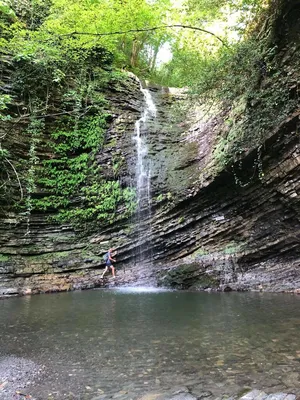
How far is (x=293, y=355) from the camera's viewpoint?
3.92 meters

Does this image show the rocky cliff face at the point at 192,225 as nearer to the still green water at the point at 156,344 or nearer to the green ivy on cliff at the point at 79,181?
the green ivy on cliff at the point at 79,181

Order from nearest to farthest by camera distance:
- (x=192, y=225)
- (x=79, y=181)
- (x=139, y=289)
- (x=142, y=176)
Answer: (x=139, y=289) < (x=192, y=225) < (x=142, y=176) < (x=79, y=181)

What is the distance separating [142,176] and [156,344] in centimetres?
847

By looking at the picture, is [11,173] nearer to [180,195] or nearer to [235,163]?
[180,195]

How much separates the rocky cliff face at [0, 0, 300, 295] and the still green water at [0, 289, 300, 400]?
6.75ft

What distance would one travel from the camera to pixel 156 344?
4.68 metres

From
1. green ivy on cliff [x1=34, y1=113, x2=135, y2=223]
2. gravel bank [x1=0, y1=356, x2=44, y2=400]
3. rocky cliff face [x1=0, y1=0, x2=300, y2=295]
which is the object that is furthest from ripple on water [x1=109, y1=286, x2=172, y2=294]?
gravel bank [x1=0, y1=356, x2=44, y2=400]

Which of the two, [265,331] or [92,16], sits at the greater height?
[92,16]

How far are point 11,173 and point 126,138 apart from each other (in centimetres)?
456

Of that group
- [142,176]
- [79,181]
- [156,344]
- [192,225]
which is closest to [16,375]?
[156,344]

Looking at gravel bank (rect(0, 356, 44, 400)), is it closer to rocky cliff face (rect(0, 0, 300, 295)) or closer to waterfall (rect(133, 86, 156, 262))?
rocky cliff face (rect(0, 0, 300, 295))

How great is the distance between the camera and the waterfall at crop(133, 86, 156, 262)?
11664 mm

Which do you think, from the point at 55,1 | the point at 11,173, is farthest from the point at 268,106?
the point at 55,1

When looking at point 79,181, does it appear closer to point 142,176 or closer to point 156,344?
point 142,176
